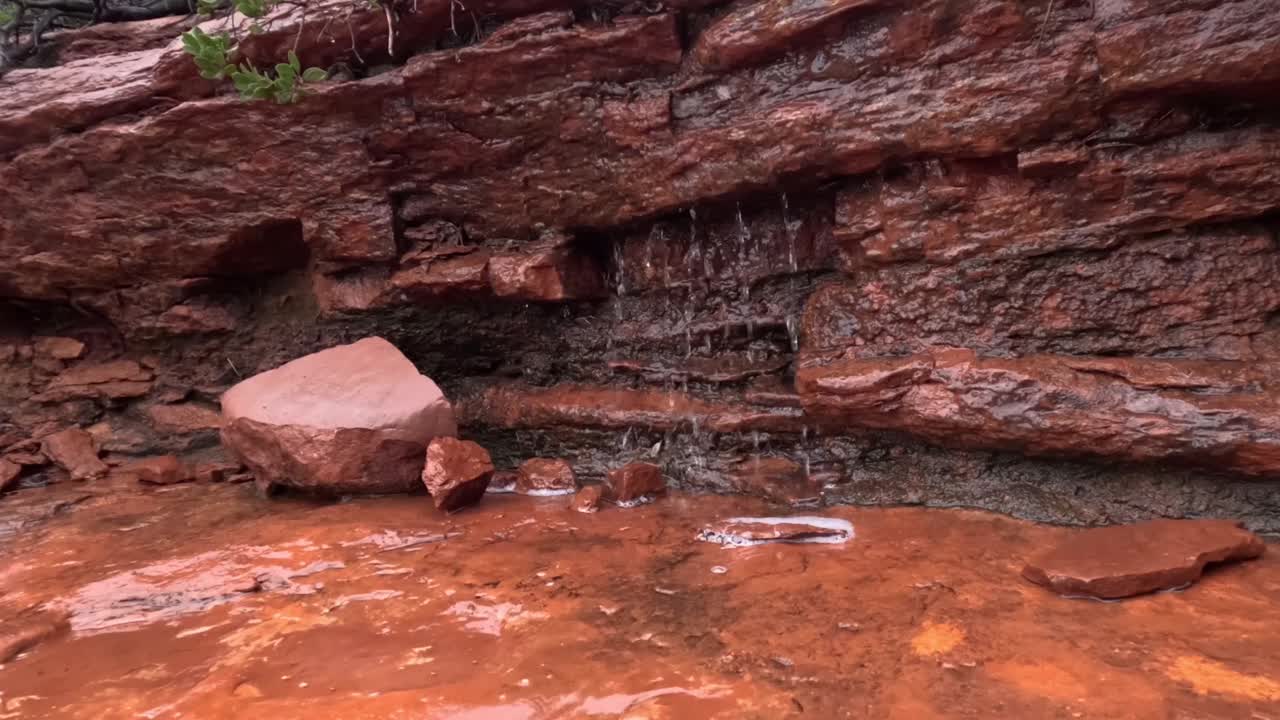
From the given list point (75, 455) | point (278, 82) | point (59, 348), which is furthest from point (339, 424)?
point (59, 348)

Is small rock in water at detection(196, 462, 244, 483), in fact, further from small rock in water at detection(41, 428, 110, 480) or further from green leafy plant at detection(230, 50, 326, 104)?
green leafy plant at detection(230, 50, 326, 104)

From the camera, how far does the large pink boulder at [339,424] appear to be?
4137 millimetres

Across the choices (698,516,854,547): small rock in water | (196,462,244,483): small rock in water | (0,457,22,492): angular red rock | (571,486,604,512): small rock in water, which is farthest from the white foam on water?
(0,457,22,492): angular red rock

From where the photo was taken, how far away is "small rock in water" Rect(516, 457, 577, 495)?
4.33 meters

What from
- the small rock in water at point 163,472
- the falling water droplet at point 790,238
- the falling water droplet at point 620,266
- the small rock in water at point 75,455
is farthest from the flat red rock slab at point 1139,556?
the small rock in water at point 75,455

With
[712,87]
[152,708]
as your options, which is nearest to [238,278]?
[712,87]

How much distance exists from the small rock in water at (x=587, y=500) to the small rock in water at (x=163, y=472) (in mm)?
2948

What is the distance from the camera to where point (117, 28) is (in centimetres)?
604

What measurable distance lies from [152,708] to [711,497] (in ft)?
8.65

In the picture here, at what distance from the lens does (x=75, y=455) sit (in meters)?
5.35

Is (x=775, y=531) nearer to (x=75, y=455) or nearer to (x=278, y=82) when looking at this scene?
(x=278, y=82)

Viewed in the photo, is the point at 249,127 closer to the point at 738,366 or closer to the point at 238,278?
the point at 238,278

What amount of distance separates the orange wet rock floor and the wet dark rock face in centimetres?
57

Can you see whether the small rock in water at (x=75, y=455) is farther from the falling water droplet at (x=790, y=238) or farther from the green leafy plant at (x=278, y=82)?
the falling water droplet at (x=790, y=238)
